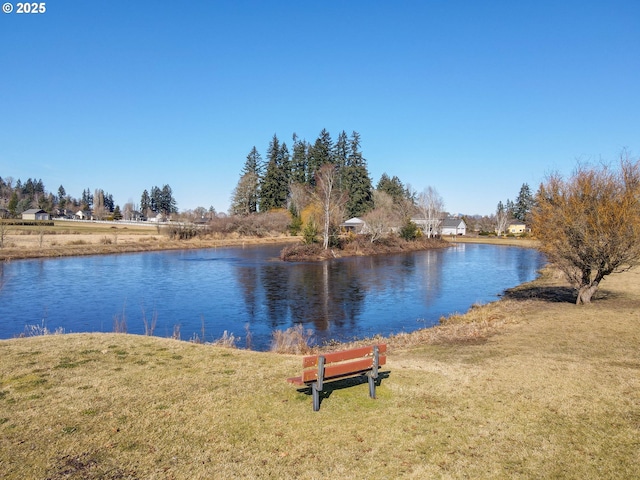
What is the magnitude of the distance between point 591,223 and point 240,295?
58.5ft

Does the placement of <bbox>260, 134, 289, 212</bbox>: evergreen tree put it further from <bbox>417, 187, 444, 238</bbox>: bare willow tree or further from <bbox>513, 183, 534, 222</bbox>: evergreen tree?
<bbox>513, 183, 534, 222</bbox>: evergreen tree

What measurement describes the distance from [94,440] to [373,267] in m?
35.7

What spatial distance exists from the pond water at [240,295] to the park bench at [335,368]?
761 cm

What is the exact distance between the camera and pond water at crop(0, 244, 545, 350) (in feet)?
58.4

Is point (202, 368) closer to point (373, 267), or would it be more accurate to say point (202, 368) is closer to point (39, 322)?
point (39, 322)

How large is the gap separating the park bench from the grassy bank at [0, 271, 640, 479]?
0.36 metres

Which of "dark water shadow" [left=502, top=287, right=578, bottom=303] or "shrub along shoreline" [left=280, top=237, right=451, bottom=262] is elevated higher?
"shrub along shoreline" [left=280, top=237, right=451, bottom=262]

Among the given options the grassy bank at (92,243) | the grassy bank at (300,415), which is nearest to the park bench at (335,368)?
the grassy bank at (300,415)

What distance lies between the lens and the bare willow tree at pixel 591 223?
599 inches

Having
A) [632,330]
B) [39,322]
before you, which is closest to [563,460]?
[632,330]

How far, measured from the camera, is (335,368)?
22.7 ft

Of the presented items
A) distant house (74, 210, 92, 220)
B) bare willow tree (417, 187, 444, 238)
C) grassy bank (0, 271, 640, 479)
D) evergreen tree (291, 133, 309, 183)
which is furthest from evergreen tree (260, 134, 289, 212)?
distant house (74, 210, 92, 220)

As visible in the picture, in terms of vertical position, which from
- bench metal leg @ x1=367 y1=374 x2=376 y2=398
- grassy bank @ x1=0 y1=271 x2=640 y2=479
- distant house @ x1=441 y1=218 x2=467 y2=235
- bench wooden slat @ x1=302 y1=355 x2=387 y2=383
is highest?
distant house @ x1=441 y1=218 x2=467 y2=235

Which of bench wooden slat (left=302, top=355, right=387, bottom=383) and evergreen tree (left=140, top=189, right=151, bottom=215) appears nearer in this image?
bench wooden slat (left=302, top=355, right=387, bottom=383)
